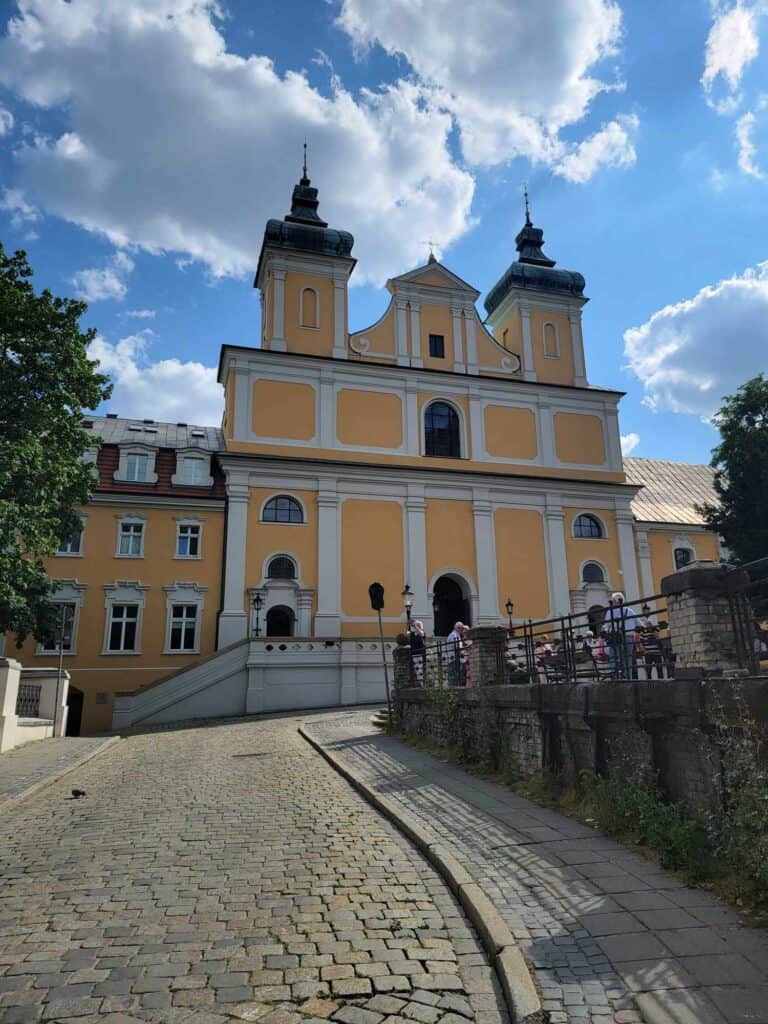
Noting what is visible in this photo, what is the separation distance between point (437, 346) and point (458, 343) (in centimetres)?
107

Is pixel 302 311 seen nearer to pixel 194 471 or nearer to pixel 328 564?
pixel 194 471

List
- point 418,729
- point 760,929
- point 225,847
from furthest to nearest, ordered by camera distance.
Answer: point 418,729, point 225,847, point 760,929

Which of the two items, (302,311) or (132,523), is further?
(302,311)

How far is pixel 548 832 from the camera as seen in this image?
730cm

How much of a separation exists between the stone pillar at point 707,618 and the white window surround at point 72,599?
25.6 meters

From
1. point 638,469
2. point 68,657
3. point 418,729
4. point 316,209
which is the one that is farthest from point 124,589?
point 638,469

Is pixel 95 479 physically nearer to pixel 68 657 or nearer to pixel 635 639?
pixel 68 657

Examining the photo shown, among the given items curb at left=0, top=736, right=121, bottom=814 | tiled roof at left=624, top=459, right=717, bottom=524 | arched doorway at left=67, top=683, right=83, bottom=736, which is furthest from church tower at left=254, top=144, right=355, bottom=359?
curb at left=0, top=736, right=121, bottom=814

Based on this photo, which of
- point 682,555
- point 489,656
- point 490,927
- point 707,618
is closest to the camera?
point 490,927

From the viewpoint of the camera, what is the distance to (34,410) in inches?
749

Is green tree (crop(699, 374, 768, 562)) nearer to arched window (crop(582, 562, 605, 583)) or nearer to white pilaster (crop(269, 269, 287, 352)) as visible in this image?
arched window (crop(582, 562, 605, 583))

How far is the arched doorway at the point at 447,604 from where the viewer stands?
32406 mm

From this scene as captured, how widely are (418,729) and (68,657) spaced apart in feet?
59.4

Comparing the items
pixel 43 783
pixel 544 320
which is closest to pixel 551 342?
pixel 544 320
